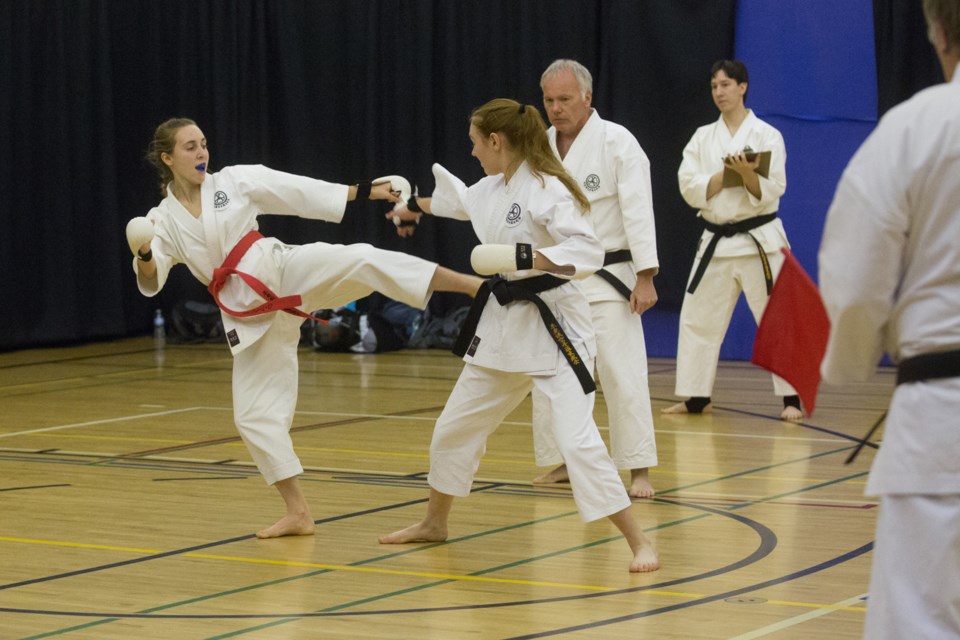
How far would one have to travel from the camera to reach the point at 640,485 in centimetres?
486

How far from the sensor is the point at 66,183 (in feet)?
35.3

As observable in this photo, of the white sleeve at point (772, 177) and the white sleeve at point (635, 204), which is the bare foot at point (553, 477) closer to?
the white sleeve at point (635, 204)

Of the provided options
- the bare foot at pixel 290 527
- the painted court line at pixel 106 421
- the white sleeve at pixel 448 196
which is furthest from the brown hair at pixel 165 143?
the painted court line at pixel 106 421

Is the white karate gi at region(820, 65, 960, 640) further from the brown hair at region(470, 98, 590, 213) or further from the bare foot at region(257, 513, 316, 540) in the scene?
the bare foot at region(257, 513, 316, 540)

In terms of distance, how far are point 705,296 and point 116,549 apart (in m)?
3.73

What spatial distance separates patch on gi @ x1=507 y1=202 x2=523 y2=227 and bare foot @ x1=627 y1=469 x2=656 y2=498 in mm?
1392

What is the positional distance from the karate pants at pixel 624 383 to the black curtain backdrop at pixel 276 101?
4.76 metres

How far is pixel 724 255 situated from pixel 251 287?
3.35 metres

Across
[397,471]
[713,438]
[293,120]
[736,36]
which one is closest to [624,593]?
[397,471]

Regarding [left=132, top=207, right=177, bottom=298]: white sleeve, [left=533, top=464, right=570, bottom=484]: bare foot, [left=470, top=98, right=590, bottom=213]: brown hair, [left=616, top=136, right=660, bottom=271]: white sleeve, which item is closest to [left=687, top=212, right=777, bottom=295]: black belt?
[left=533, top=464, right=570, bottom=484]: bare foot

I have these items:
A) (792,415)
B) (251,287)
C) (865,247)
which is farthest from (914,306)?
(792,415)

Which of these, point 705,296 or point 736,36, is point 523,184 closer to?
point 705,296

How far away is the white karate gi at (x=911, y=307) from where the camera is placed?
184 centimetres

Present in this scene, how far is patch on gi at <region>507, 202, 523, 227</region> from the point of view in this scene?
3.84 m
